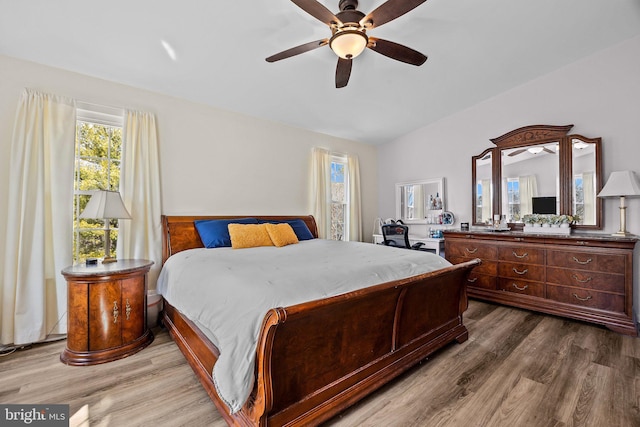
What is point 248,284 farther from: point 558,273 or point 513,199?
point 513,199

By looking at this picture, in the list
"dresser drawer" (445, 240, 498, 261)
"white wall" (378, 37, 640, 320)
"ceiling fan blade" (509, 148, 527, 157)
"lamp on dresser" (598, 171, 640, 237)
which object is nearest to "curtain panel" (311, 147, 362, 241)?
"white wall" (378, 37, 640, 320)

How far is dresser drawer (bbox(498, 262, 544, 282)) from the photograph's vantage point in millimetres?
3270

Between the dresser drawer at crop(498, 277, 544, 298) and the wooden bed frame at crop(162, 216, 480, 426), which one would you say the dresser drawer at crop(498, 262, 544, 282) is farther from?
the wooden bed frame at crop(162, 216, 480, 426)

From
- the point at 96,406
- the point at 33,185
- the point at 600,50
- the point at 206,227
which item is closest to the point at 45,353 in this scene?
the point at 96,406

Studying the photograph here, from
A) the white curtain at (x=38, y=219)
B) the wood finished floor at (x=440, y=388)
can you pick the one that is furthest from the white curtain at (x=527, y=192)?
the white curtain at (x=38, y=219)

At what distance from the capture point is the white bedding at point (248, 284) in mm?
1299

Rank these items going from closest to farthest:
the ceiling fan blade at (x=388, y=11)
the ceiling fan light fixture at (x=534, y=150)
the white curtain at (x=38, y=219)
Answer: the ceiling fan blade at (x=388, y=11) → the white curtain at (x=38, y=219) → the ceiling fan light fixture at (x=534, y=150)

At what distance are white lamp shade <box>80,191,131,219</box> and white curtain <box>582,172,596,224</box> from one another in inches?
194

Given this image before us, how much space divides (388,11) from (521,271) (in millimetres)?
3233

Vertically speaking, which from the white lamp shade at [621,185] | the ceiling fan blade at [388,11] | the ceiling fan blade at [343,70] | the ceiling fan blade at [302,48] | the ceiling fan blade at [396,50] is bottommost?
the white lamp shade at [621,185]

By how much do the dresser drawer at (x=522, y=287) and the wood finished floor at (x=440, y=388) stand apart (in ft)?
2.40

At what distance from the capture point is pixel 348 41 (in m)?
1.98

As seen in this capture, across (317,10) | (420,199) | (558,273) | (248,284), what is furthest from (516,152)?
(248,284)

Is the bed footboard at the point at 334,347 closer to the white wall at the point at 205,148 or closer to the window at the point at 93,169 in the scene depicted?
the window at the point at 93,169
